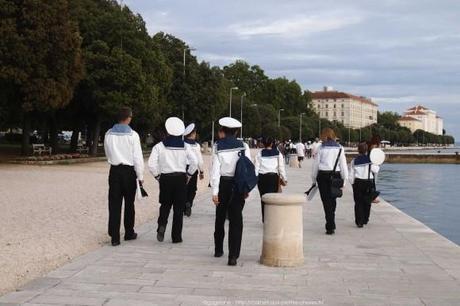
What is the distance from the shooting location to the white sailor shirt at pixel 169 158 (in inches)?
372

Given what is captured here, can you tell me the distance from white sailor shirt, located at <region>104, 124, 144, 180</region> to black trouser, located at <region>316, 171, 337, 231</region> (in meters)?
3.28

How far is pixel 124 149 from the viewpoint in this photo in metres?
9.33

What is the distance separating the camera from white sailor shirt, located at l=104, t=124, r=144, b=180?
9.30m

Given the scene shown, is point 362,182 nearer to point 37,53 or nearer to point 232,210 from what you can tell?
point 232,210

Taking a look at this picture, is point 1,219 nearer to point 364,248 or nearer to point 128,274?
point 128,274

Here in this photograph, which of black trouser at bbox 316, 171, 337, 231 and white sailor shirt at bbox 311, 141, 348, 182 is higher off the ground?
white sailor shirt at bbox 311, 141, 348, 182

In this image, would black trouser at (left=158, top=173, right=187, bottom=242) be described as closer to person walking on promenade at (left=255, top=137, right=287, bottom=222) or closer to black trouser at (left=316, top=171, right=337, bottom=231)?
person walking on promenade at (left=255, top=137, right=287, bottom=222)

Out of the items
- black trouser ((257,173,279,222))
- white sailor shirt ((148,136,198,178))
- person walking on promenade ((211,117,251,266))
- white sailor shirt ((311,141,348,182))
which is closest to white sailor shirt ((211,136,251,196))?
person walking on promenade ((211,117,251,266))

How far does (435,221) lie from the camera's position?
16.6m

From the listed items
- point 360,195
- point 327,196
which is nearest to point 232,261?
point 327,196

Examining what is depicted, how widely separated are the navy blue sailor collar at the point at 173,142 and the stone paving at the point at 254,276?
1513 millimetres

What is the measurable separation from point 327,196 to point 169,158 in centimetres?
299

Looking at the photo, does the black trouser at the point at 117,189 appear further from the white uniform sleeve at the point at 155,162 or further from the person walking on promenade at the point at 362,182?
the person walking on promenade at the point at 362,182

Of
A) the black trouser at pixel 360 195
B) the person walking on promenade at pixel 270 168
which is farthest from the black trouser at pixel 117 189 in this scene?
the black trouser at pixel 360 195
